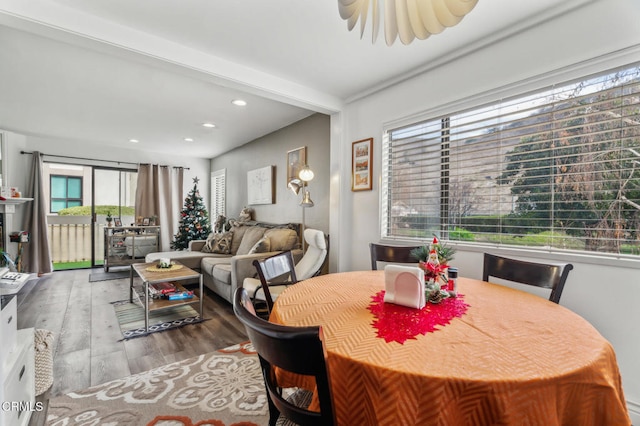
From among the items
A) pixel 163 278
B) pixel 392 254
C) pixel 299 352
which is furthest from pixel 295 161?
pixel 299 352

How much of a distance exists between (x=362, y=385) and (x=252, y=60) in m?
2.59

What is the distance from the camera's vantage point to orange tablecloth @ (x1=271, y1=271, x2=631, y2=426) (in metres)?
0.69

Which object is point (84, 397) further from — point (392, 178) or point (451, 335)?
point (392, 178)

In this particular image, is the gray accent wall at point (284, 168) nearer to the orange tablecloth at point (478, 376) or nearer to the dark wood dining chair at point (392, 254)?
the dark wood dining chair at point (392, 254)

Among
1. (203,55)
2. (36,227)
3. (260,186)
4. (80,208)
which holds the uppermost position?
(203,55)

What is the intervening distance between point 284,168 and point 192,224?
2.75 metres

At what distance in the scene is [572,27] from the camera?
177 cm

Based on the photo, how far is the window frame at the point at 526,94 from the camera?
163cm

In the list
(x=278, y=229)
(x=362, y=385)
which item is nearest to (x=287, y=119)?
(x=278, y=229)

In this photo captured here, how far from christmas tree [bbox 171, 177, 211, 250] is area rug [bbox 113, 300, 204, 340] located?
91.9 inches

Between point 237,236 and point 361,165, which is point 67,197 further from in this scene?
point 361,165

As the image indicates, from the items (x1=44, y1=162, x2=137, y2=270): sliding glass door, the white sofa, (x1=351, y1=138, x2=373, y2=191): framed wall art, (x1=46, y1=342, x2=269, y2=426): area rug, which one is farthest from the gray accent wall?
(x1=44, y1=162, x2=137, y2=270): sliding glass door

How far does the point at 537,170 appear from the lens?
1951mm

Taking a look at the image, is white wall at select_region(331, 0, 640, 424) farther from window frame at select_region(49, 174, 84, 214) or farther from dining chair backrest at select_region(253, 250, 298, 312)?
window frame at select_region(49, 174, 84, 214)
